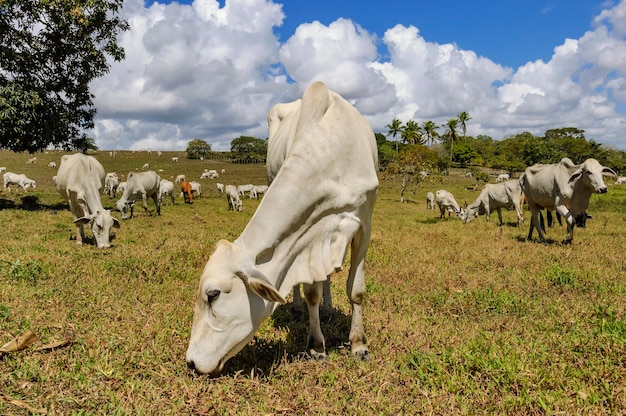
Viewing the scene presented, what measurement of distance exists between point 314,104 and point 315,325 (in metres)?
2.17

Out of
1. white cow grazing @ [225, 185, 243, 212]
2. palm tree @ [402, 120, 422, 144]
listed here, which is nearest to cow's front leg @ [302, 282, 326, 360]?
white cow grazing @ [225, 185, 243, 212]

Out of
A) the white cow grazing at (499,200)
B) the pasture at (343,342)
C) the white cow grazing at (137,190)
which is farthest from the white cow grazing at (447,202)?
the pasture at (343,342)

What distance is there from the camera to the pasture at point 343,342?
130 inches

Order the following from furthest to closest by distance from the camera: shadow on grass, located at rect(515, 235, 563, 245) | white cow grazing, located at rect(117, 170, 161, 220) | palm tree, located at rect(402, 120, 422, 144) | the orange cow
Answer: palm tree, located at rect(402, 120, 422, 144)
the orange cow
white cow grazing, located at rect(117, 170, 161, 220)
shadow on grass, located at rect(515, 235, 563, 245)

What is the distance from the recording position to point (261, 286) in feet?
10.6

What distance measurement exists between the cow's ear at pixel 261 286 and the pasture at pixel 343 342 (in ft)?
2.75

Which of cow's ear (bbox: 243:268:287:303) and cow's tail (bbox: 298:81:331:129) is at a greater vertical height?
cow's tail (bbox: 298:81:331:129)

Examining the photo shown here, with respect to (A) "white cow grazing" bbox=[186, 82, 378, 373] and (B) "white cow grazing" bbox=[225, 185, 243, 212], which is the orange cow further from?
(A) "white cow grazing" bbox=[186, 82, 378, 373]

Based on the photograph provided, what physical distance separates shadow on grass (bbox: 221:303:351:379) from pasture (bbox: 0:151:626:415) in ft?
0.08

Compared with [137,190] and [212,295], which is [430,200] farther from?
[212,295]

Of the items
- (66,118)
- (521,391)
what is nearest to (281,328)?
(521,391)

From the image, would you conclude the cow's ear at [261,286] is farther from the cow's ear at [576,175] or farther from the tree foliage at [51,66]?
the tree foliage at [51,66]

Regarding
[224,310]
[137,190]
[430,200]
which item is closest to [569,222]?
[224,310]

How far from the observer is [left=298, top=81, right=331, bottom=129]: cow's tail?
12.9 feet
